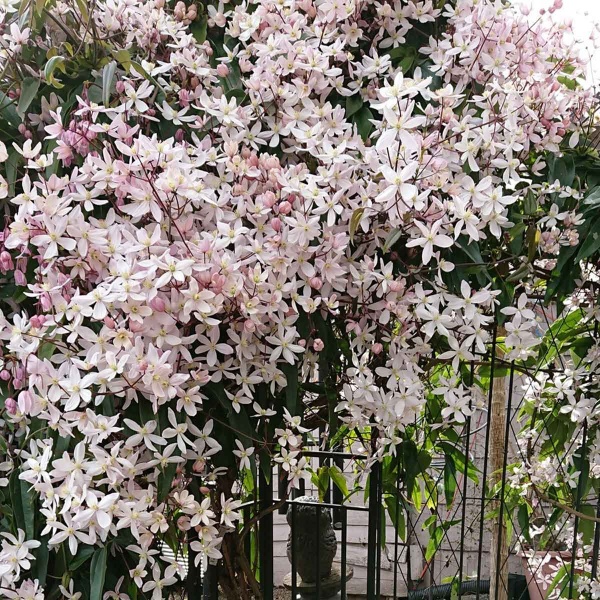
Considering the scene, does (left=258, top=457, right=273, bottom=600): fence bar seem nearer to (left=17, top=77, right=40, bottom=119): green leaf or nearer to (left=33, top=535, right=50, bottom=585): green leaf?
(left=33, top=535, right=50, bottom=585): green leaf

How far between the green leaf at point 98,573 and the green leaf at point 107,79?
25.0 inches

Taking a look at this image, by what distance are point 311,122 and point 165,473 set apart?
0.57m

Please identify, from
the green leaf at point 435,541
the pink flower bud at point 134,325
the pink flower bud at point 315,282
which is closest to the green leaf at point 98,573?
the pink flower bud at point 134,325

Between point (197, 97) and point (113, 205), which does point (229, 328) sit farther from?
point (197, 97)

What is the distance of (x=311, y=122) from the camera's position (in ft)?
3.50

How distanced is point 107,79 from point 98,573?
2.27ft

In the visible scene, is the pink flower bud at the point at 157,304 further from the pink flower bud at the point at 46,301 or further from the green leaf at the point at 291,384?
the green leaf at the point at 291,384

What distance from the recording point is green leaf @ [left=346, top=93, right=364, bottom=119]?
1119mm

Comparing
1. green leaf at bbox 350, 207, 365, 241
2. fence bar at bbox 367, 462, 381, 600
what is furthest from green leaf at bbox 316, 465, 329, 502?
green leaf at bbox 350, 207, 365, 241

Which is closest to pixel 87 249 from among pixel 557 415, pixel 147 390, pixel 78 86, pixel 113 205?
pixel 113 205

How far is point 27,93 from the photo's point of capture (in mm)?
1031

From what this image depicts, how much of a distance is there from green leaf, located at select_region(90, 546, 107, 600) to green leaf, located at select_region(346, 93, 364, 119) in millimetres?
763

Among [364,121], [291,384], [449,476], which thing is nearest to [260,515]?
[291,384]

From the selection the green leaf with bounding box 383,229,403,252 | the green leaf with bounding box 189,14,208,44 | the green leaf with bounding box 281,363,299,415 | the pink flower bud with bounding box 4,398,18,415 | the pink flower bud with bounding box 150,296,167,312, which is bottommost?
the pink flower bud with bounding box 4,398,18,415
